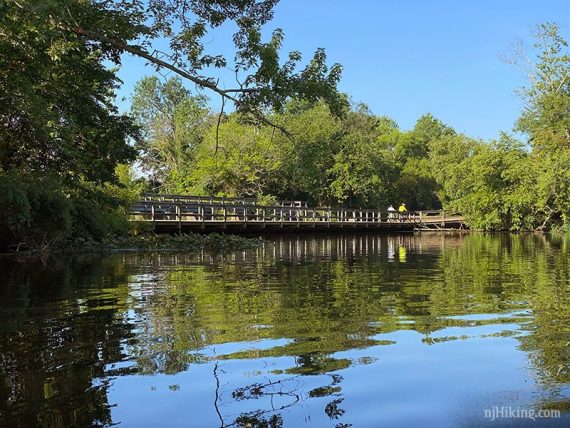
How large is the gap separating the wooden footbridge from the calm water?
2091 cm

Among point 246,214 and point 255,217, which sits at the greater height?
point 246,214

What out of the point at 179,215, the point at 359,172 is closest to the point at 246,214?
the point at 179,215

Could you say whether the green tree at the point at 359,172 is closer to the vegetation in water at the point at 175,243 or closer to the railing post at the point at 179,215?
the railing post at the point at 179,215

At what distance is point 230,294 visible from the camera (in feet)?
32.3

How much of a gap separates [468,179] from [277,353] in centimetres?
4904

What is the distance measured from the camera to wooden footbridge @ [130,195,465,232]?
32.0 metres

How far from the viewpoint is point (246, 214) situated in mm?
38375

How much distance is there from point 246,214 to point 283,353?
33.0 metres

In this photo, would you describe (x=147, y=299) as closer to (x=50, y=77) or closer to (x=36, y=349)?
(x=36, y=349)

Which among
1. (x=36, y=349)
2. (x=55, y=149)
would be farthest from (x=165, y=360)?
(x=55, y=149)

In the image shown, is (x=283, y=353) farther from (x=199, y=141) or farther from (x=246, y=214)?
(x=199, y=141)

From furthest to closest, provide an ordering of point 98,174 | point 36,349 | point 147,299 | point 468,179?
point 468,179 < point 98,174 < point 147,299 < point 36,349

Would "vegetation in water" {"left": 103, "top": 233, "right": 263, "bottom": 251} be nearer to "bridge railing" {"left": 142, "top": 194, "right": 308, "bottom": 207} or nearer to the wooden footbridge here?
the wooden footbridge

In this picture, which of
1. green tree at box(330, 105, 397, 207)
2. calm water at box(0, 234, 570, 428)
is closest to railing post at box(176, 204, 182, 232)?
calm water at box(0, 234, 570, 428)
